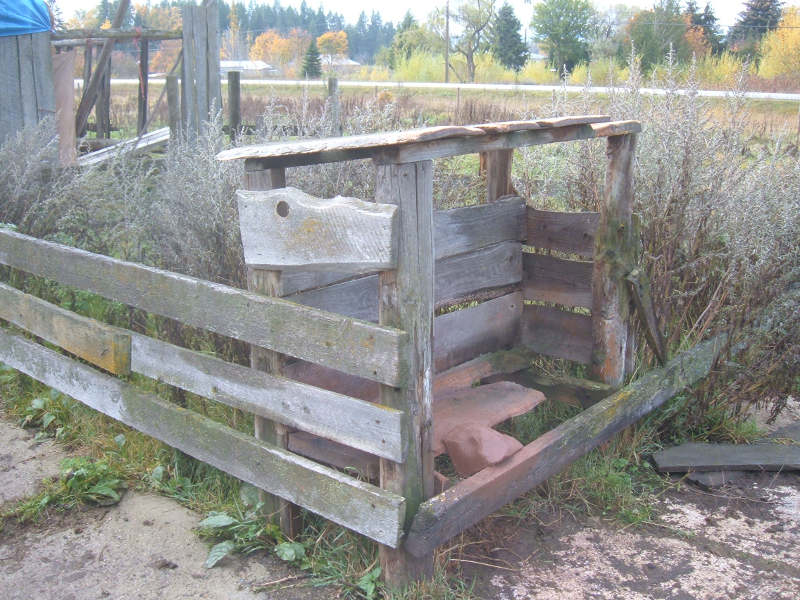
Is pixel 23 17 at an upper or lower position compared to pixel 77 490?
upper

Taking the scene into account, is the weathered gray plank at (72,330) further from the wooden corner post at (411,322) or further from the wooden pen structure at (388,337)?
the wooden corner post at (411,322)

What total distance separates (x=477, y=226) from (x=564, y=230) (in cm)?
51

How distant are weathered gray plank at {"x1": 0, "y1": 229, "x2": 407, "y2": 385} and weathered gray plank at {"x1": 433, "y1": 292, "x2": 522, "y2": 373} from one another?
103 cm

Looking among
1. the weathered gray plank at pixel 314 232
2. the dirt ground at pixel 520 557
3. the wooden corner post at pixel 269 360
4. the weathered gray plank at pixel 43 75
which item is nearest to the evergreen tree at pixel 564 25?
the weathered gray plank at pixel 43 75

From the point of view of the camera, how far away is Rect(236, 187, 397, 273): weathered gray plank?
2415 mm

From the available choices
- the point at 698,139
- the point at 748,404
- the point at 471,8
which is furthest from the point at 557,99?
the point at 471,8

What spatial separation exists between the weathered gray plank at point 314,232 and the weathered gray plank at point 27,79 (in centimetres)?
482

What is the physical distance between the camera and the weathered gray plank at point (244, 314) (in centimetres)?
245

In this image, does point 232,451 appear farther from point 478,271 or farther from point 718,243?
point 718,243

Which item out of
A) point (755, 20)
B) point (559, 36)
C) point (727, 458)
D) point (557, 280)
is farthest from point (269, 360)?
point (559, 36)

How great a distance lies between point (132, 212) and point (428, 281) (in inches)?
120

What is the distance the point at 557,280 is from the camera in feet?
13.2

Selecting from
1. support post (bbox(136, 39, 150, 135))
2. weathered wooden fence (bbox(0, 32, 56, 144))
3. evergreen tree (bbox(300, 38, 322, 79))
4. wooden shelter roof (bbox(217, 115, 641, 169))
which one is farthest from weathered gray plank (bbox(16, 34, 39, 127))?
evergreen tree (bbox(300, 38, 322, 79))

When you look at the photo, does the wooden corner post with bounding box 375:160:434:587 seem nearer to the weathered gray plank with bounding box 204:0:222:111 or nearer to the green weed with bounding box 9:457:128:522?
the green weed with bounding box 9:457:128:522
